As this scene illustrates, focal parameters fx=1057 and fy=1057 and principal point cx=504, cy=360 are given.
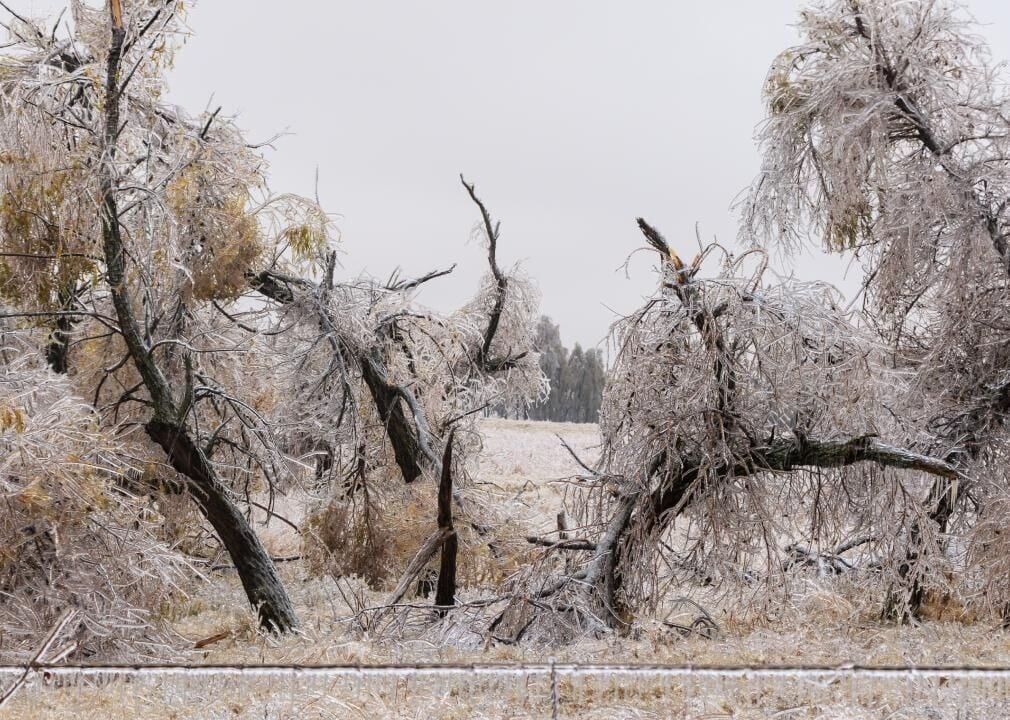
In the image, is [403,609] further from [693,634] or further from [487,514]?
[487,514]

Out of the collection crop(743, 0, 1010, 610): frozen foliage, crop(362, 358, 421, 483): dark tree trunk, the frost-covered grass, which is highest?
crop(743, 0, 1010, 610): frozen foliage

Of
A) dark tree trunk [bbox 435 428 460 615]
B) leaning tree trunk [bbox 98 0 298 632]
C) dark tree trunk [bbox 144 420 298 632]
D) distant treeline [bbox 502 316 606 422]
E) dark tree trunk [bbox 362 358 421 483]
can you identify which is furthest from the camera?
distant treeline [bbox 502 316 606 422]

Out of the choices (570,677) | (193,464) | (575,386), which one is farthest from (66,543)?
(575,386)

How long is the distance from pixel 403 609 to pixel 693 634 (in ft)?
6.17

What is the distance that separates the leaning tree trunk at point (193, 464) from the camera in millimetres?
7055

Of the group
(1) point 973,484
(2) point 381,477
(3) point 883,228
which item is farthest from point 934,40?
(2) point 381,477

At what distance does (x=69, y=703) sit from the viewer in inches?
172

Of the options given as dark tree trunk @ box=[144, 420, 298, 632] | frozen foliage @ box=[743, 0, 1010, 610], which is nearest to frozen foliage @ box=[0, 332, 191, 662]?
dark tree trunk @ box=[144, 420, 298, 632]

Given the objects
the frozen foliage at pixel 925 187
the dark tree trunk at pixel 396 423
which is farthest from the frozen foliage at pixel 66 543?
the frozen foliage at pixel 925 187

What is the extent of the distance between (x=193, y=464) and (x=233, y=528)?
56 cm

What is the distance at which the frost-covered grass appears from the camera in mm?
4145

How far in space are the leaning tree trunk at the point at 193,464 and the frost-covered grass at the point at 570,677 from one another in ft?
0.84

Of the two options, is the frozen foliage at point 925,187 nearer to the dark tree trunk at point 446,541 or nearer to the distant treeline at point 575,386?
the dark tree trunk at point 446,541

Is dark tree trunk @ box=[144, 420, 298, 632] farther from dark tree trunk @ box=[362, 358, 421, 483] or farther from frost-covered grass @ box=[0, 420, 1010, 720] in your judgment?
dark tree trunk @ box=[362, 358, 421, 483]
